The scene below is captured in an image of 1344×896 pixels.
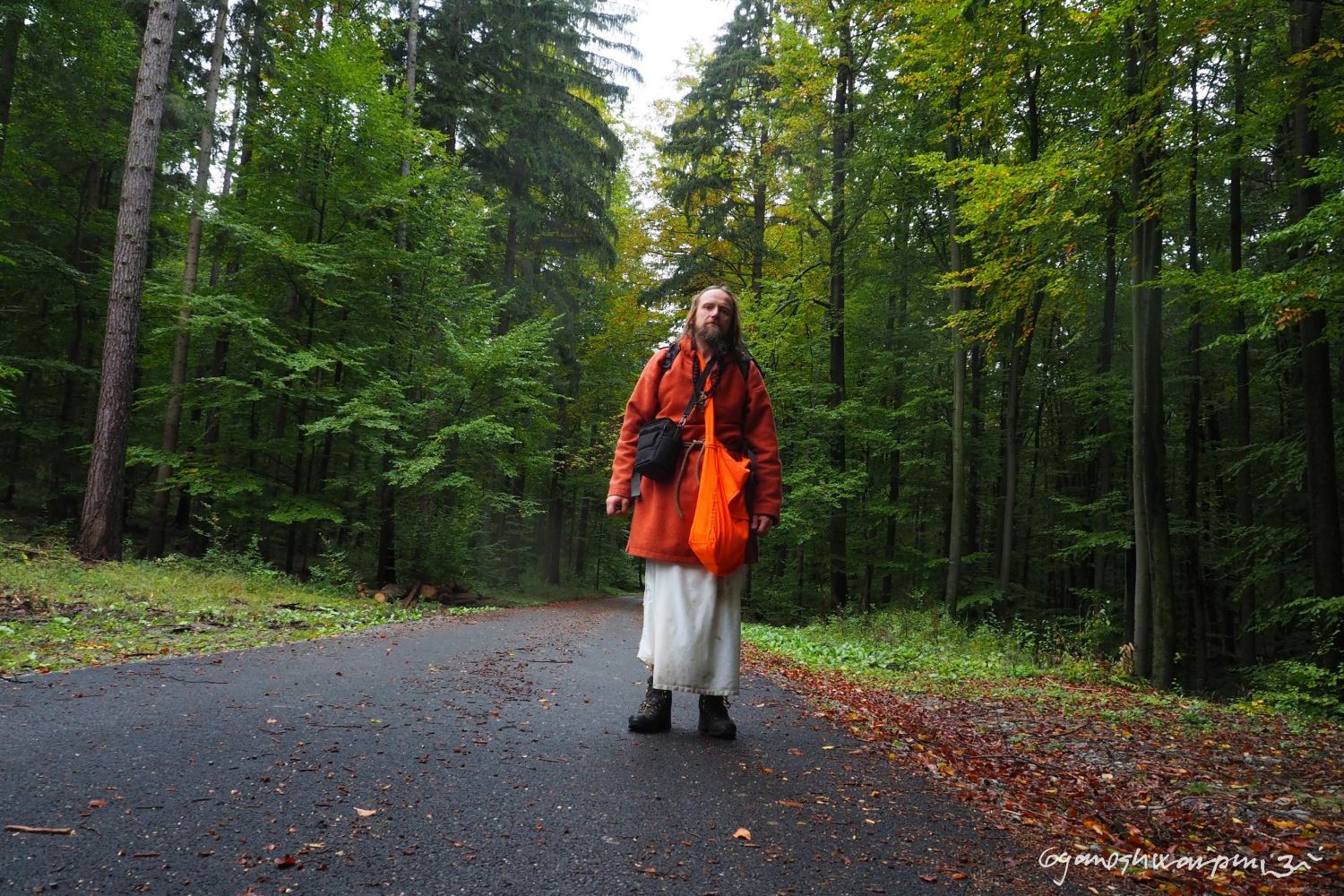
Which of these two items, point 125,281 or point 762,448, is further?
point 125,281

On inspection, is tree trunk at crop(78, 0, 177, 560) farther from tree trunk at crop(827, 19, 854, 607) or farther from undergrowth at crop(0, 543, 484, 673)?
tree trunk at crop(827, 19, 854, 607)

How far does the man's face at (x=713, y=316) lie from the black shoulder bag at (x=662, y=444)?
174mm

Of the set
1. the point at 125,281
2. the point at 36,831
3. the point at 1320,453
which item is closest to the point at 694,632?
the point at 36,831

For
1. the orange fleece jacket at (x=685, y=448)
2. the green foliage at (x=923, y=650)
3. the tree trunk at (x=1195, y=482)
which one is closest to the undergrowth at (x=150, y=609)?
the orange fleece jacket at (x=685, y=448)

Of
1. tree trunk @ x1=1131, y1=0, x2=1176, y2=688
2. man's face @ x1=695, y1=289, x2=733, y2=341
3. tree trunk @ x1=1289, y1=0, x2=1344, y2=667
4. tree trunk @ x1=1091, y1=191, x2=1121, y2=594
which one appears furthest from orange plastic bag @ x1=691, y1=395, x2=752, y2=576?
tree trunk @ x1=1091, y1=191, x2=1121, y2=594

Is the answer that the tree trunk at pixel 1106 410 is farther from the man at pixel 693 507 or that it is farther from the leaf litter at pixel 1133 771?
the man at pixel 693 507

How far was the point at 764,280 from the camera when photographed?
1745cm

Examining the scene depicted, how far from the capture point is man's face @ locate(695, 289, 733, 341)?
3.80 metres

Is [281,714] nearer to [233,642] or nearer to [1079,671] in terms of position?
[233,642]

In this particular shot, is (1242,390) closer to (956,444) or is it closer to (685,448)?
(956,444)

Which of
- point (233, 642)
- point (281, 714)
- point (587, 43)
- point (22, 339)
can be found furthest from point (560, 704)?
point (587, 43)

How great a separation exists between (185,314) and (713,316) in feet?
45.2

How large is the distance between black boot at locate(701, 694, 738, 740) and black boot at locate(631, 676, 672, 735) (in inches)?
7.4
